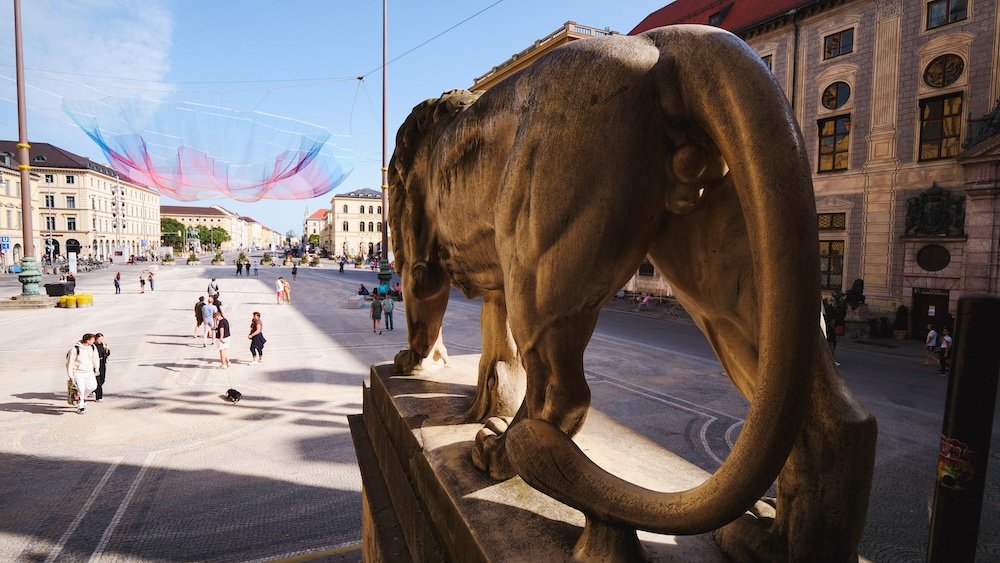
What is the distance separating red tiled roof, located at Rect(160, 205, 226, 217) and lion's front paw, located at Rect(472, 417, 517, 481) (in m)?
154

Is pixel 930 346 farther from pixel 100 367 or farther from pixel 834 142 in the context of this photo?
pixel 100 367

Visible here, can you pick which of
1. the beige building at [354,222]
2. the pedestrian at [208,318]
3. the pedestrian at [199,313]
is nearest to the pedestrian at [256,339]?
the pedestrian at [208,318]

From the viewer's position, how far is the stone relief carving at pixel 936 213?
53.2 feet

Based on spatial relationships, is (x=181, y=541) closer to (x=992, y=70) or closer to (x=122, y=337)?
(x=122, y=337)

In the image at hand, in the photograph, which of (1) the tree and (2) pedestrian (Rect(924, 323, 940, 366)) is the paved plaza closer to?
(2) pedestrian (Rect(924, 323, 940, 366))

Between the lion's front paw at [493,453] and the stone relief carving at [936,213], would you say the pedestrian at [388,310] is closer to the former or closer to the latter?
the lion's front paw at [493,453]

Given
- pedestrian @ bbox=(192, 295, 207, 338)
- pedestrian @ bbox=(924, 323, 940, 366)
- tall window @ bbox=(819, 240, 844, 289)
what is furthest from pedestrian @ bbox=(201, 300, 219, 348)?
tall window @ bbox=(819, 240, 844, 289)

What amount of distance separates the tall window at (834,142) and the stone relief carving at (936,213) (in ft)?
9.61

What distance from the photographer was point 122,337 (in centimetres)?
1465

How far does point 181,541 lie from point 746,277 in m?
5.47

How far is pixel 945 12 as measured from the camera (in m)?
16.6

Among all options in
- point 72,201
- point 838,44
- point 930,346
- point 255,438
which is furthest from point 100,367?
point 72,201

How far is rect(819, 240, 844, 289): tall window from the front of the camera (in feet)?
63.8

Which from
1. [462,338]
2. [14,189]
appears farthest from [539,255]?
[14,189]
